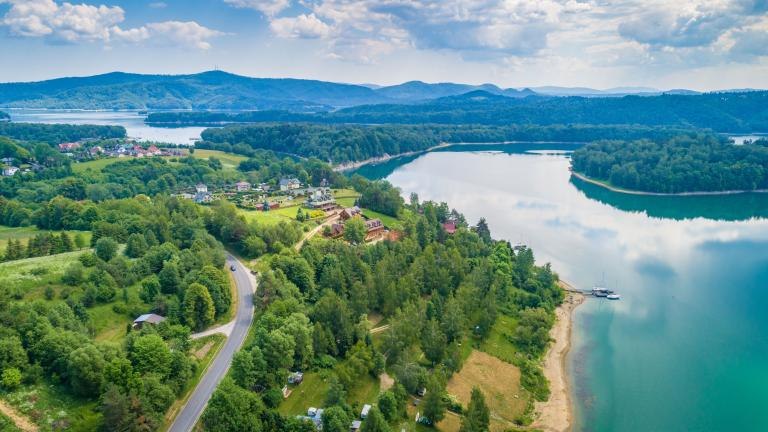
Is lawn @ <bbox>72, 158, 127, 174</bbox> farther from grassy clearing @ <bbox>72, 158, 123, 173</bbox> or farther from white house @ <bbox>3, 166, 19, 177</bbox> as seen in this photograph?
white house @ <bbox>3, 166, 19, 177</bbox>

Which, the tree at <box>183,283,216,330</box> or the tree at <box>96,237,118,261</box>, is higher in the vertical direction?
the tree at <box>96,237,118,261</box>

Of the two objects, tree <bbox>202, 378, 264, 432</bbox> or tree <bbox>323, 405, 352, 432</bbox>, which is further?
tree <bbox>323, 405, 352, 432</bbox>

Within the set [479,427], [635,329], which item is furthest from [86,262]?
[635,329]

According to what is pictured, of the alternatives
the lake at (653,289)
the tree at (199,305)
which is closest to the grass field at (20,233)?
the tree at (199,305)

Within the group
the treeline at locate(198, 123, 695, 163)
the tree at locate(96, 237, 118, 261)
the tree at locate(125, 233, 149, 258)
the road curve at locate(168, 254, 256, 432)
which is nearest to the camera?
the road curve at locate(168, 254, 256, 432)

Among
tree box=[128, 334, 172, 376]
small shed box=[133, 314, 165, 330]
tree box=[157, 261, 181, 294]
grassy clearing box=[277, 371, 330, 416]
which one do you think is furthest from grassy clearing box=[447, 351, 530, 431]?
Answer: tree box=[157, 261, 181, 294]

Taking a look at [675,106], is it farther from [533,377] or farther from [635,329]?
[533,377]

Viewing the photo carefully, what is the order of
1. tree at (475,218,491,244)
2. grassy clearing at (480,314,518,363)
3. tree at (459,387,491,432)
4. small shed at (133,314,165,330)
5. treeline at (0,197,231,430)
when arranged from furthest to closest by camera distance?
tree at (475,218,491,244) → grassy clearing at (480,314,518,363) → small shed at (133,314,165,330) → treeline at (0,197,231,430) → tree at (459,387,491,432)

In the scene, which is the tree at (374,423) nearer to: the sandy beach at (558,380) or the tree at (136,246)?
the sandy beach at (558,380)
